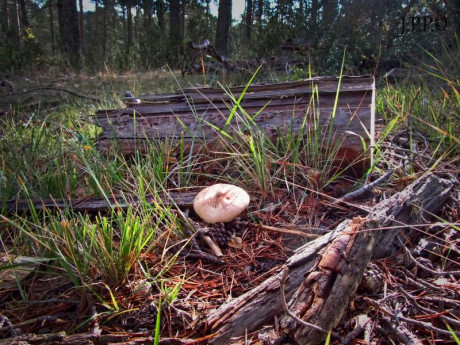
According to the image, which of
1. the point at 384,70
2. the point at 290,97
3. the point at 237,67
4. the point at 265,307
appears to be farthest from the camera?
the point at 237,67

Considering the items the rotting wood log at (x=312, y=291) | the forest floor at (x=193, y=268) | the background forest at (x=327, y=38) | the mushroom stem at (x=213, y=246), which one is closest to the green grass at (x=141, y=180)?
the forest floor at (x=193, y=268)

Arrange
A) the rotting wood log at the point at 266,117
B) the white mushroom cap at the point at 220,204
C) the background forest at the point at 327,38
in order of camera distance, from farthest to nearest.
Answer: the background forest at the point at 327,38 → the rotting wood log at the point at 266,117 → the white mushroom cap at the point at 220,204

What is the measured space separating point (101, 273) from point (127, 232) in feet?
0.58

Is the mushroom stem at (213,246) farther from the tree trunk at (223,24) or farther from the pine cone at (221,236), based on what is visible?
the tree trunk at (223,24)

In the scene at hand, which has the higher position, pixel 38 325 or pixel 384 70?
pixel 384 70

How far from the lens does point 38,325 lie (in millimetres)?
1105

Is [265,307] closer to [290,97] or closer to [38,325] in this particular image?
[38,325]

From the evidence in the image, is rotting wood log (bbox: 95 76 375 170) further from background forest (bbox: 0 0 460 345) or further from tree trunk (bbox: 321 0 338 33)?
tree trunk (bbox: 321 0 338 33)

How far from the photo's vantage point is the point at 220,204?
150 centimetres

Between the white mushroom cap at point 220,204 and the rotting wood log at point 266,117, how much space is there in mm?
459

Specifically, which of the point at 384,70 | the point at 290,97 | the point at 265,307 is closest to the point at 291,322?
the point at 265,307

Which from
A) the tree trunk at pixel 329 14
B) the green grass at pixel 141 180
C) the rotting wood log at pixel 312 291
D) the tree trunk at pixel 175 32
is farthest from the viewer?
the tree trunk at pixel 175 32

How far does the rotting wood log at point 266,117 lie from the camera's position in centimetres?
189

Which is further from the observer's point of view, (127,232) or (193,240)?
A: (193,240)
